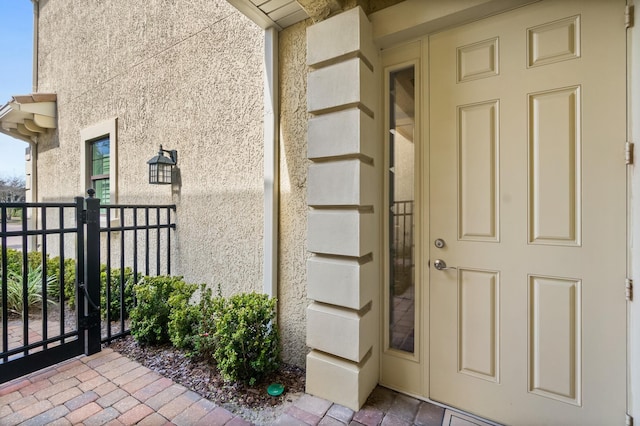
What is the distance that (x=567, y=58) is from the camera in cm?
168

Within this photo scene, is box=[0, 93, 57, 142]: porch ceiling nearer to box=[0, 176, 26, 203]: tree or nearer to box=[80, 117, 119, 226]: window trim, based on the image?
box=[0, 176, 26, 203]: tree

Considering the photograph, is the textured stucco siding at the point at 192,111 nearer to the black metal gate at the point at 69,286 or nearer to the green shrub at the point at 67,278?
the black metal gate at the point at 69,286

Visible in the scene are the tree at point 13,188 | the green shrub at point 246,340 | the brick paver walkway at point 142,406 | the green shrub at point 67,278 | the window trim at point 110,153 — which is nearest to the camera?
the brick paver walkway at point 142,406

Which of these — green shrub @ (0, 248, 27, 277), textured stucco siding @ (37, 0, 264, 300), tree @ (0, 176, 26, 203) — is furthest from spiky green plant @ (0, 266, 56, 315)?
tree @ (0, 176, 26, 203)

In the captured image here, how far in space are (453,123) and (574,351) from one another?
161 cm

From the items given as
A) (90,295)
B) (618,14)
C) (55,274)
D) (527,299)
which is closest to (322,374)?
(527,299)

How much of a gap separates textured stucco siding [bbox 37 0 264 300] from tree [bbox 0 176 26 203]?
2.35 meters

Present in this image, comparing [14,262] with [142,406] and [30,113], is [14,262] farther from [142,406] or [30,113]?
[142,406]

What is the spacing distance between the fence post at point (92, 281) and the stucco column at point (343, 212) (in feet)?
7.44

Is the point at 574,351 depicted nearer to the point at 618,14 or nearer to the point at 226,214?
the point at 618,14

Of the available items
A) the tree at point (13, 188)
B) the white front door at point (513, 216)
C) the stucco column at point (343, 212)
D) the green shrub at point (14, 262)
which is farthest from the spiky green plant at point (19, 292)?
the white front door at point (513, 216)

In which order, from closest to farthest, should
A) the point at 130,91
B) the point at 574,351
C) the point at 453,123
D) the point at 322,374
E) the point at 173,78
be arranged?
the point at 574,351
the point at 453,123
the point at 322,374
the point at 173,78
the point at 130,91

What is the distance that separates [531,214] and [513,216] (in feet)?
0.32

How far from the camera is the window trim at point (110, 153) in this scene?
184 inches
